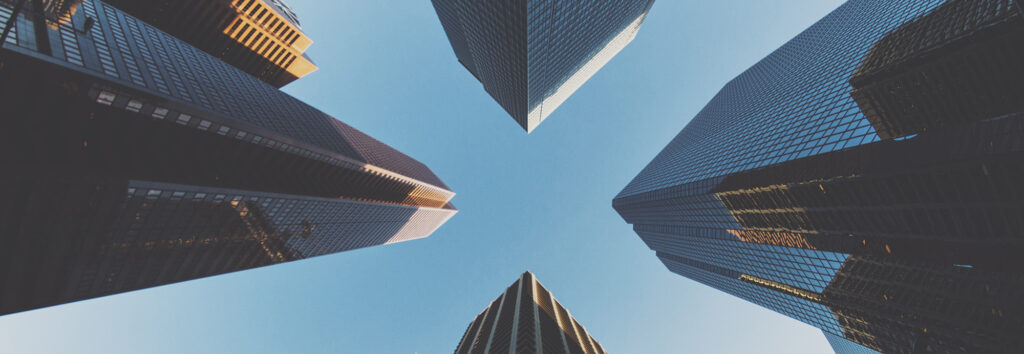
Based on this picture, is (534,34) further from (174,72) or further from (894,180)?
(894,180)

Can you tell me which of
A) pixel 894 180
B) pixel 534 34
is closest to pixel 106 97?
pixel 534 34

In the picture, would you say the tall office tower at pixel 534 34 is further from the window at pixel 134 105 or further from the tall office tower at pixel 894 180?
the window at pixel 134 105

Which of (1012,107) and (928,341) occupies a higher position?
(1012,107)

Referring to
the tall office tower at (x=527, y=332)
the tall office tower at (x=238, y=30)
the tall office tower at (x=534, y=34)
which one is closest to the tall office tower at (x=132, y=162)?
the tall office tower at (x=238, y=30)

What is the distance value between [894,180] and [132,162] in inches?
3490

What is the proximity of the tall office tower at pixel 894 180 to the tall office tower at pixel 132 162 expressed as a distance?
80.5 m

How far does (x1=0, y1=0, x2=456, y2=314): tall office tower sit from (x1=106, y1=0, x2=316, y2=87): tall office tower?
2285 centimetres

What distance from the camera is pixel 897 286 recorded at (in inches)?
1973

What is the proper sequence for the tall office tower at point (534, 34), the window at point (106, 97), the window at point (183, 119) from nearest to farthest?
the window at point (106, 97) < the window at point (183, 119) < the tall office tower at point (534, 34)

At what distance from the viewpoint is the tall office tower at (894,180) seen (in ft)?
111

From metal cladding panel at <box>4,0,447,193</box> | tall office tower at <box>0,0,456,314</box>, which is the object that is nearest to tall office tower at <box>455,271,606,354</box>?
tall office tower at <box>0,0,456,314</box>

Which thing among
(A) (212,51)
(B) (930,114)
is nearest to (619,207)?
(B) (930,114)

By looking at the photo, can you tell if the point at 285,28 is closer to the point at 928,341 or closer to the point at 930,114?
the point at 930,114

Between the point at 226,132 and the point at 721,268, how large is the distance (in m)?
124
